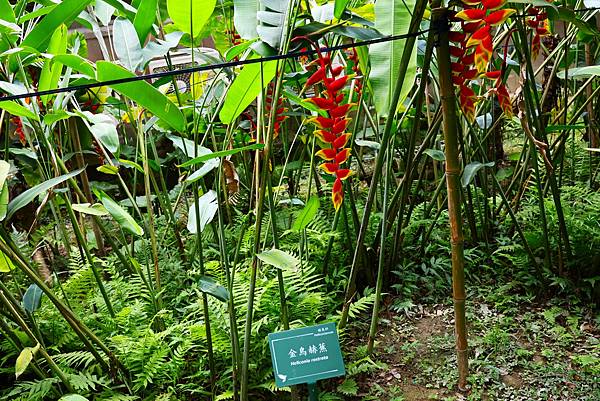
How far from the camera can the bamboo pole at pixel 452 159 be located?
3.03 feet

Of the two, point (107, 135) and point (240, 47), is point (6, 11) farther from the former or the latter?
point (240, 47)

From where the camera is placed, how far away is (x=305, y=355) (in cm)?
109

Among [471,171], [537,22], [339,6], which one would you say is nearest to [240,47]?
[339,6]

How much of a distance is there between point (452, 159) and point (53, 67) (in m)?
0.80

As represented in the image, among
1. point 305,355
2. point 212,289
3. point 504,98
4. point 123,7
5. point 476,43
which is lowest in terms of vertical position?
point 305,355

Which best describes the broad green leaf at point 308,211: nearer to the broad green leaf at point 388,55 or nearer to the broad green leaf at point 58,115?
the broad green leaf at point 388,55

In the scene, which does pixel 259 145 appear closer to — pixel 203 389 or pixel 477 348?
pixel 203 389

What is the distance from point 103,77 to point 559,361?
1.24 m

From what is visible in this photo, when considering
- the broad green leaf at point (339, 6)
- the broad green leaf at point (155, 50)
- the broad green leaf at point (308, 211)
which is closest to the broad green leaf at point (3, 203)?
the broad green leaf at point (155, 50)

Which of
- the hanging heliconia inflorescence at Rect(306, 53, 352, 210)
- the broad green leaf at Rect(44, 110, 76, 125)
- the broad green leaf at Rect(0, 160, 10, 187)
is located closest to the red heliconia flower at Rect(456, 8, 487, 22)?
the hanging heliconia inflorescence at Rect(306, 53, 352, 210)

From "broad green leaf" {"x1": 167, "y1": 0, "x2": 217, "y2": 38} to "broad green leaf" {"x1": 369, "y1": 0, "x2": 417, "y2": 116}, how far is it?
291mm

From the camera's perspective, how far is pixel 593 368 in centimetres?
131

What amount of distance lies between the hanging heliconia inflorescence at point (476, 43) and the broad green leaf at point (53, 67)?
76 centimetres

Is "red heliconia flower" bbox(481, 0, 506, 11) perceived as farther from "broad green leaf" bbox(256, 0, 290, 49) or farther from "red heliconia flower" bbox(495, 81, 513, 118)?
"broad green leaf" bbox(256, 0, 290, 49)
